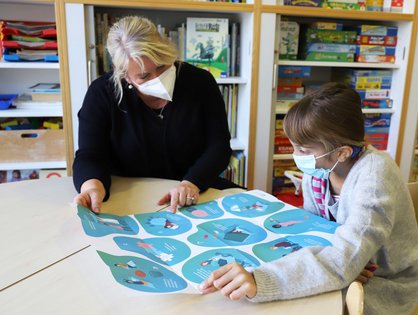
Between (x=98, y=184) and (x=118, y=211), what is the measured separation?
138mm

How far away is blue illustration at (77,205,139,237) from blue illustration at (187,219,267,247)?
166mm

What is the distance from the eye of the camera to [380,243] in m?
0.86

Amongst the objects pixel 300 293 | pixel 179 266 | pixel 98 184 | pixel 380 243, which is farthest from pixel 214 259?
pixel 98 184

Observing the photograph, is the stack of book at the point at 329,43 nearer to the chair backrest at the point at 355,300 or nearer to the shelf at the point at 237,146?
the shelf at the point at 237,146

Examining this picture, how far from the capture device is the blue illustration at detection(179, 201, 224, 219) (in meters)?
1.12

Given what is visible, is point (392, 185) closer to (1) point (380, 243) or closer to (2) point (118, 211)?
(1) point (380, 243)

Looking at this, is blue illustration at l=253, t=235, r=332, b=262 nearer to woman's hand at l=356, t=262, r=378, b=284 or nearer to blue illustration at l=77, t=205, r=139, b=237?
woman's hand at l=356, t=262, r=378, b=284

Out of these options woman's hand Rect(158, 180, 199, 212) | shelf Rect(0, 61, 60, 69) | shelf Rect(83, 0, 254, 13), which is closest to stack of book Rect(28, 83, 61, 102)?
shelf Rect(0, 61, 60, 69)

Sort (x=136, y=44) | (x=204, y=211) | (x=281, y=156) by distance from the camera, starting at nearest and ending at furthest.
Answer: (x=204, y=211) < (x=136, y=44) < (x=281, y=156)

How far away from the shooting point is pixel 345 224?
34.8 inches

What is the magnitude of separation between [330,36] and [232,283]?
203 cm

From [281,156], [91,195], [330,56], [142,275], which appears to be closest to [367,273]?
[142,275]

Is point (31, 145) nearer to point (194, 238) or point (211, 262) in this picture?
point (194, 238)

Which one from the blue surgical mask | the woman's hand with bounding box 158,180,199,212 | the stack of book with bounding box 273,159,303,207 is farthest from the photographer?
the stack of book with bounding box 273,159,303,207
